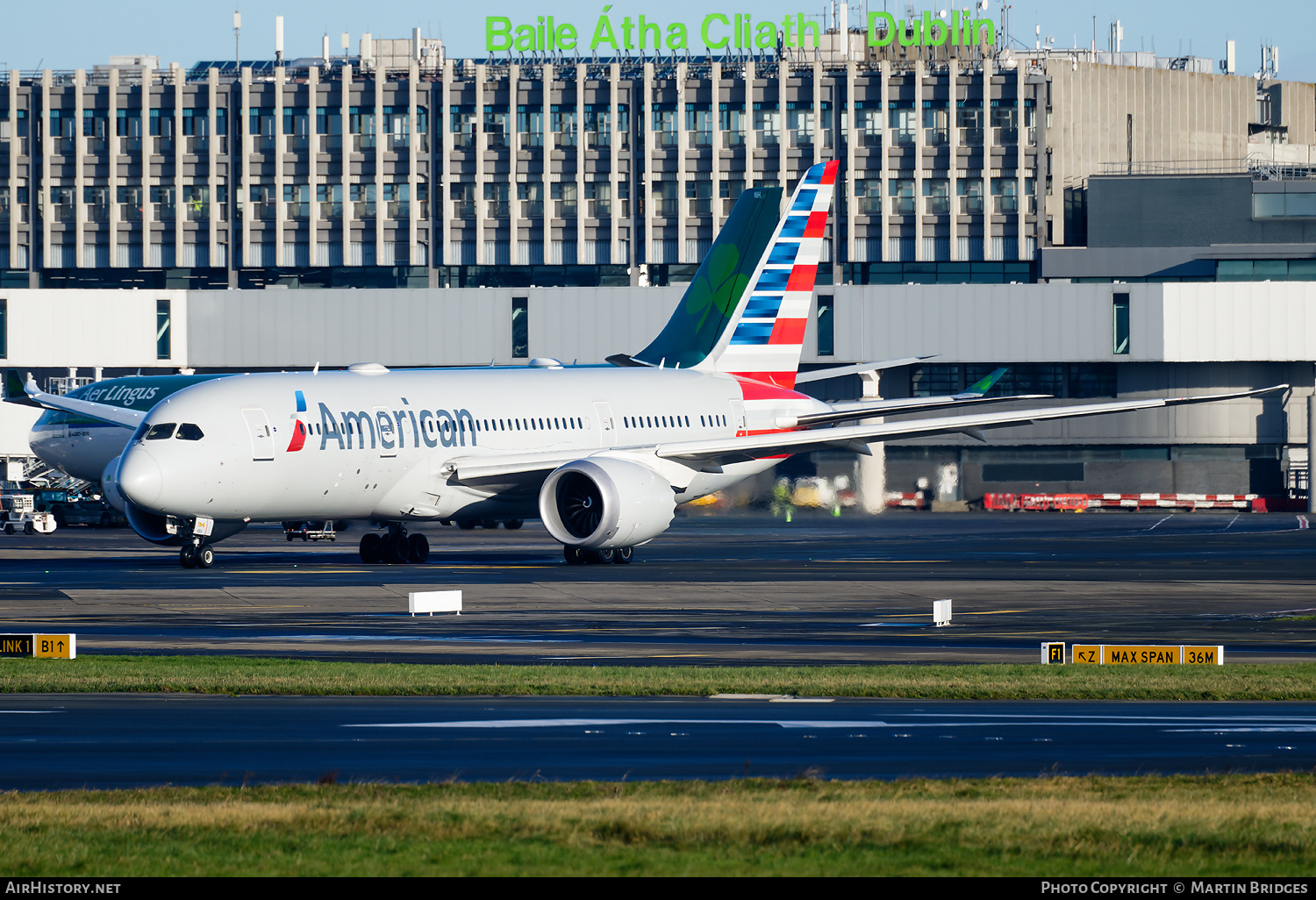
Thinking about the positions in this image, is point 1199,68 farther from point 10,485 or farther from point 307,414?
point 307,414

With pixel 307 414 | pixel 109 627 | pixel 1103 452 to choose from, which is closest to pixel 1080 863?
pixel 109 627

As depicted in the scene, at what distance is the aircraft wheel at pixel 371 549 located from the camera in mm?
48094

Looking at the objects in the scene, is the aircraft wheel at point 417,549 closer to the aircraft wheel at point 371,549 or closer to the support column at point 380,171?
the aircraft wheel at point 371,549

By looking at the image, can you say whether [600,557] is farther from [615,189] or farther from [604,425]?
[615,189]

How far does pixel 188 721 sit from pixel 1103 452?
7957cm

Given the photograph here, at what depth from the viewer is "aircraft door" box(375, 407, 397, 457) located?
4497cm

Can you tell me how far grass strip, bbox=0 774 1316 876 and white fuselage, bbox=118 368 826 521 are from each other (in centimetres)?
2883

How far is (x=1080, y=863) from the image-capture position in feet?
37.3

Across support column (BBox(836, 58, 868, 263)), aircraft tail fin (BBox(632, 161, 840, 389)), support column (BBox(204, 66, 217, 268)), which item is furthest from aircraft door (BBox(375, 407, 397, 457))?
support column (BBox(204, 66, 217, 268))

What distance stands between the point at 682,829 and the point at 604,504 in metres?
32.0

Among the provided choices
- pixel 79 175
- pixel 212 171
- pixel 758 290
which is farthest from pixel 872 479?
pixel 79 175

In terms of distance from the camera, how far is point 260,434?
1688 inches

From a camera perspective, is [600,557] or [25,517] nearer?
[600,557]

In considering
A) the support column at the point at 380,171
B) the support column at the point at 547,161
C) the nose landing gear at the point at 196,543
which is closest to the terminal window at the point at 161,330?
the support column at the point at 380,171
